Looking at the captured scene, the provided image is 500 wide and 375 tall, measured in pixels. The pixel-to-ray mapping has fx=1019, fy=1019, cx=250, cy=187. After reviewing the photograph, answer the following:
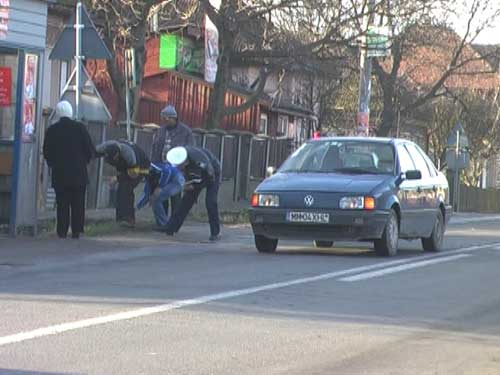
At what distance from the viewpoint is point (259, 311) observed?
28.2 ft

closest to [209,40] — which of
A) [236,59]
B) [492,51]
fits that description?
[236,59]

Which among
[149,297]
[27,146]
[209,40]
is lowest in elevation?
[149,297]

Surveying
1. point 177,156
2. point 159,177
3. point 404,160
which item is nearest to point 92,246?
point 177,156

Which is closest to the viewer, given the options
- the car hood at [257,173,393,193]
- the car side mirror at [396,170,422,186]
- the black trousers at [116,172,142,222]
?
the car hood at [257,173,393,193]

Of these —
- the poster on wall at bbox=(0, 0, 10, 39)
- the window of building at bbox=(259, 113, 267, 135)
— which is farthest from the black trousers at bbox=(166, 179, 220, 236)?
the window of building at bbox=(259, 113, 267, 135)

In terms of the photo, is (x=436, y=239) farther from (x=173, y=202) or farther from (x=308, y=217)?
(x=173, y=202)

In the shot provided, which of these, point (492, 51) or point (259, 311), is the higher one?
point (492, 51)

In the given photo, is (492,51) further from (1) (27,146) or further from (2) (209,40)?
(1) (27,146)

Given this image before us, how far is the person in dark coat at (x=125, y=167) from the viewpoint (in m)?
15.0

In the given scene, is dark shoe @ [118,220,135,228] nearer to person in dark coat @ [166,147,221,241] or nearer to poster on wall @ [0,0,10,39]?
person in dark coat @ [166,147,221,241]

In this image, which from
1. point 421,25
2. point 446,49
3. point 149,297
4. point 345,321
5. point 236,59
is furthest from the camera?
point 446,49

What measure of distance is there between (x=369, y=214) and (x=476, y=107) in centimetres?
3830

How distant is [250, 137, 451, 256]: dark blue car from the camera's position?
12.7m

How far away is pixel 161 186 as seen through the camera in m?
15.5
